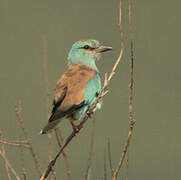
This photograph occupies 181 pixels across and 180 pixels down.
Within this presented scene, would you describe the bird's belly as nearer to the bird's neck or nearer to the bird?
the bird

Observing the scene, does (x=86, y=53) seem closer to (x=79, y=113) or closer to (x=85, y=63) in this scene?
(x=85, y=63)

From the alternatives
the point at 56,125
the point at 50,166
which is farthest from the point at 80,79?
the point at 50,166

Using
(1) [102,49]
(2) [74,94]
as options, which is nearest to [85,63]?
(1) [102,49]

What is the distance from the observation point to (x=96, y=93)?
179 inches

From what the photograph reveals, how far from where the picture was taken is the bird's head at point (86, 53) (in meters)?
5.23

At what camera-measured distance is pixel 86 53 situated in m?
5.28

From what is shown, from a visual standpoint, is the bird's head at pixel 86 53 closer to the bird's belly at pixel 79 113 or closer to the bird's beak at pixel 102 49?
the bird's beak at pixel 102 49

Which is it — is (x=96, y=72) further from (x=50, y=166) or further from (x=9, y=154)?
(x=9, y=154)

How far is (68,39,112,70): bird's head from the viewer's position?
17.2ft

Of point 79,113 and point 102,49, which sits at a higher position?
point 102,49

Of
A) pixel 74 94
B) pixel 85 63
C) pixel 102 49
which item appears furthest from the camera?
pixel 102 49

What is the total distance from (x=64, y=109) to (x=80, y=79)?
42 centimetres

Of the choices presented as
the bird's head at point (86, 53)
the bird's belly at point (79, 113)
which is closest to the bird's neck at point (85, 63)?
the bird's head at point (86, 53)

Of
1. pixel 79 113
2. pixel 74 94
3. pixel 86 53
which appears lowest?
pixel 79 113
